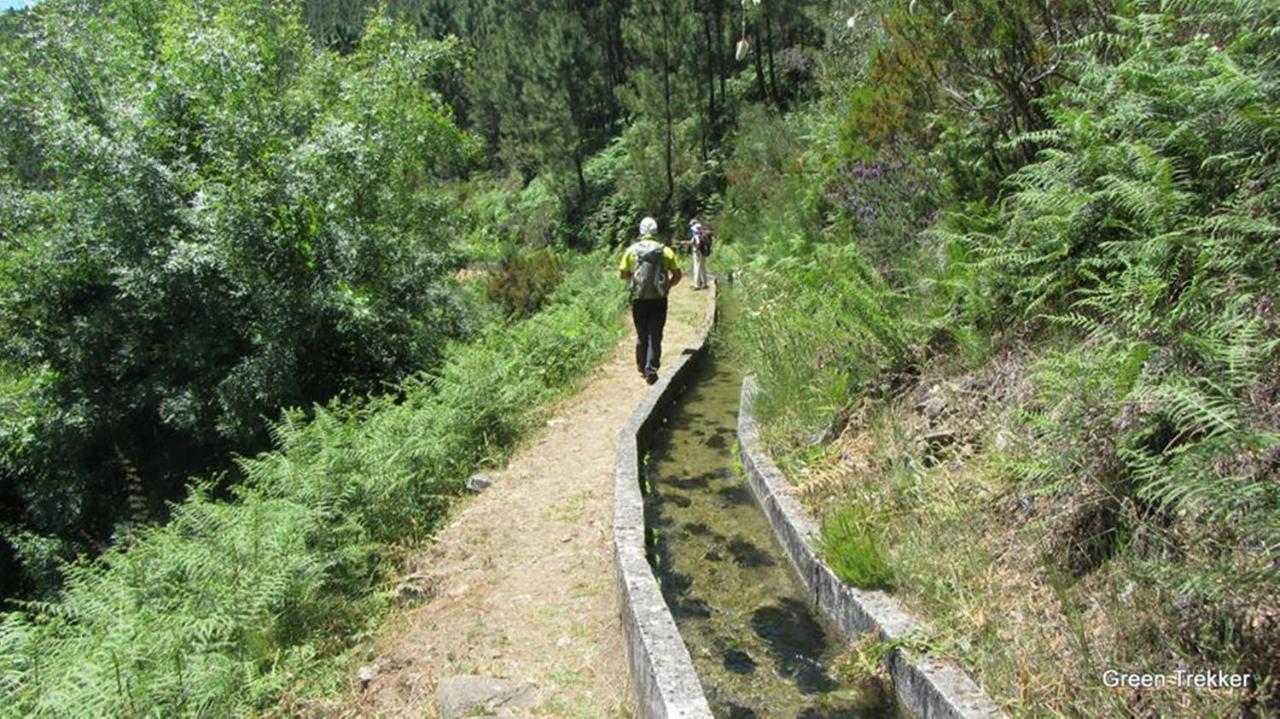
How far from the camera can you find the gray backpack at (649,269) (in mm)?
9688

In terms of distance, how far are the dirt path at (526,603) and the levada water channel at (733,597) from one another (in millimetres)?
443

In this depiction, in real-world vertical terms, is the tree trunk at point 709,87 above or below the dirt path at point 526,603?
above

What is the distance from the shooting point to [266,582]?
5328 millimetres

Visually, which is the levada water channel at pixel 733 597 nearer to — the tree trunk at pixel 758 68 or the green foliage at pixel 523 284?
the green foliage at pixel 523 284

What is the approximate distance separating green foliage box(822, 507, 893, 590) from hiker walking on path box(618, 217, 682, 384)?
4932 millimetres

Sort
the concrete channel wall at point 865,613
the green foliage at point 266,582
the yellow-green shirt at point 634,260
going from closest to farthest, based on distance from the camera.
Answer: the concrete channel wall at point 865,613, the green foliage at point 266,582, the yellow-green shirt at point 634,260

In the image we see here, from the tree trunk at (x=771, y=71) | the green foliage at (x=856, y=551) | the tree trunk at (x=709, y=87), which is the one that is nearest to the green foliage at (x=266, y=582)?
the green foliage at (x=856, y=551)

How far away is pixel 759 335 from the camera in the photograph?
8.70 meters

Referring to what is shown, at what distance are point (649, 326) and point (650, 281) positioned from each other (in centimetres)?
72

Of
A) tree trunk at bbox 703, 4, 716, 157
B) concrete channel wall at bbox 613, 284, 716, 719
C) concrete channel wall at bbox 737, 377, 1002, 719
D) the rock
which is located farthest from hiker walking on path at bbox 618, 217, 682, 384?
tree trunk at bbox 703, 4, 716, 157

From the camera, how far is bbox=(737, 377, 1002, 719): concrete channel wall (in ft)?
12.1

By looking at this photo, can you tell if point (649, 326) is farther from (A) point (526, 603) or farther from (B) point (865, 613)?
(B) point (865, 613)

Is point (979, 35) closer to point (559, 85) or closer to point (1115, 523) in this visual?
point (1115, 523)

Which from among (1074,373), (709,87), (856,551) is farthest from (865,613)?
(709,87)
